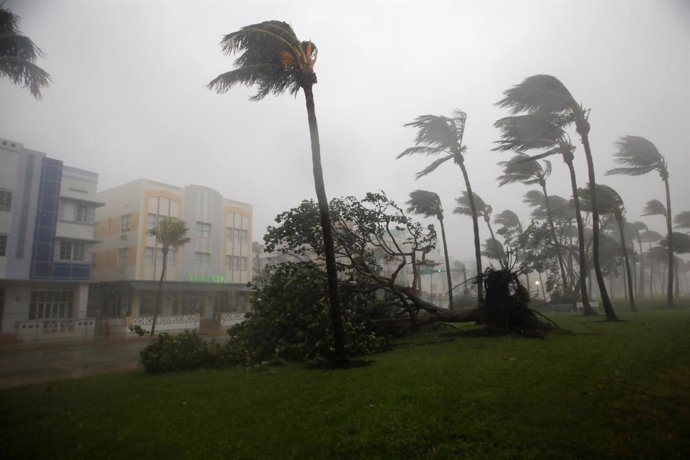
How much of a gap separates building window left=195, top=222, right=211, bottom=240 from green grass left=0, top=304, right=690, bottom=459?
32.3 meters

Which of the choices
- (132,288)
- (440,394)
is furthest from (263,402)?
(132,288)

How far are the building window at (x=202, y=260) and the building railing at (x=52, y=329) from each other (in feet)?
39.7

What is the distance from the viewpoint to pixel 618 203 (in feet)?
80.5

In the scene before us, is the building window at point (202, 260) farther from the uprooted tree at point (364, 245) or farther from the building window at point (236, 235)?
the uprooted tree at point (364, 245)

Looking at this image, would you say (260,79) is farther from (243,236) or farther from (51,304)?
(243,236)

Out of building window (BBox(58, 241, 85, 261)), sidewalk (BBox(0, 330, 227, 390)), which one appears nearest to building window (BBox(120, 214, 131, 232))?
building window (BBox(58, 241, 85, 261))

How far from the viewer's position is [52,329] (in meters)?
27.2

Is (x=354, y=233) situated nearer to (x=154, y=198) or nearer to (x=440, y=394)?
(x=440, y=394)

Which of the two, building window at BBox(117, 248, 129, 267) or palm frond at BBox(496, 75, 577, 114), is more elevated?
palm frond at BBox(496, 75, 577, 114)

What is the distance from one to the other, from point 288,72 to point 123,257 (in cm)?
3361

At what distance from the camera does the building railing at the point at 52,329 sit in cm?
2648

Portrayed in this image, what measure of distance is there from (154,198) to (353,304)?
30424 mm

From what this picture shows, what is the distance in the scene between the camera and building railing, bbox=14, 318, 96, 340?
26484 millimetres

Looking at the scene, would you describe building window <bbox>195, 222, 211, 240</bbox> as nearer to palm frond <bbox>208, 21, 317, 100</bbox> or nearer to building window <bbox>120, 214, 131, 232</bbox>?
building window <bbox>120, 214, 131, 232</bbox>
